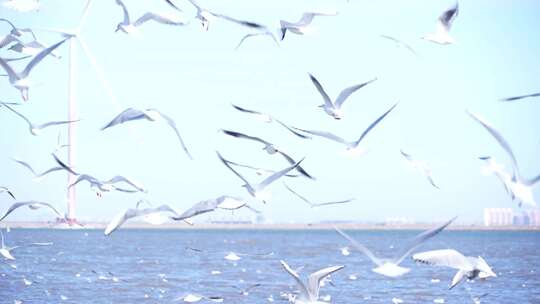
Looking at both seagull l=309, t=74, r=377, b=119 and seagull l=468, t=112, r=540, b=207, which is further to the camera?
seagull l=309, t=74, r=377, b=119

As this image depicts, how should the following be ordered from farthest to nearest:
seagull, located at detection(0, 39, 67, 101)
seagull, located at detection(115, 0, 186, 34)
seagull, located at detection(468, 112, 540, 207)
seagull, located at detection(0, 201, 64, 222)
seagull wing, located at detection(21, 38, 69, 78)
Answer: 1. seagull, located at detection(0, 201, 64, 222)
2. seagull, located at detection(115, 0, 186, 34)
3. seagull, located at detection(0, 39, 67, 101)
4. seagull wing, located at detection(21, 38, 69, 78)
5. seagull, located at detection(468, 112, 540, 207)

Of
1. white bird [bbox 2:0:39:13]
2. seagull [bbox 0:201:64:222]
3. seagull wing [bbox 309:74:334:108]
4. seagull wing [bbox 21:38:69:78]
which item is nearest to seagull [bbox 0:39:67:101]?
seagull wing [bbox 21:38:69:78]

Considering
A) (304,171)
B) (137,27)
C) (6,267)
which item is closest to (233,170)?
(304,171)

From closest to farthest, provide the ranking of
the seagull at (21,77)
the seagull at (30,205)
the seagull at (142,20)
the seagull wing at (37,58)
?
the seagull wing at (37,58) < the seagull at (21,77) < the seagull at (142,20) < the seagull at (30,205)

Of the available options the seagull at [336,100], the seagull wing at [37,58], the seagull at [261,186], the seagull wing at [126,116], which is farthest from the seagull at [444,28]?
the seagull wing at [37,58]

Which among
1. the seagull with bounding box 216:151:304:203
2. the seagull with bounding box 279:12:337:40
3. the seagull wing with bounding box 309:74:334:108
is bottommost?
the seagull with bounding box 216:151:304:203

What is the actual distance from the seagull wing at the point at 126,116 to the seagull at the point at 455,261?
3025 mm

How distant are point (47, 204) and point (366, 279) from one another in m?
25.3

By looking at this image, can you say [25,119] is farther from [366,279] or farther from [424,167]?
[366,279]

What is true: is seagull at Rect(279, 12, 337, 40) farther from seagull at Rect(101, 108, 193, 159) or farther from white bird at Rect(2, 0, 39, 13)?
white bird at Rect(2, 0, 39, 13)

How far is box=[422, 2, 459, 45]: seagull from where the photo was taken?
10.2 metres

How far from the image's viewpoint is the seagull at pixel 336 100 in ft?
32.6

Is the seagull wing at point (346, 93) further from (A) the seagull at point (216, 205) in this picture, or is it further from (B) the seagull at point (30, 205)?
(B) the seagull at point (30, 205)

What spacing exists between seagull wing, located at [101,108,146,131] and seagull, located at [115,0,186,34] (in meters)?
1.35
